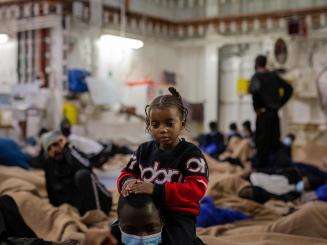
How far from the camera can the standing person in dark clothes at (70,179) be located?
3.89 m

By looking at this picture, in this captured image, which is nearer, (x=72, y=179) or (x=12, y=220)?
(x=12, y=220)

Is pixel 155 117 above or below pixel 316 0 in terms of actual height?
below

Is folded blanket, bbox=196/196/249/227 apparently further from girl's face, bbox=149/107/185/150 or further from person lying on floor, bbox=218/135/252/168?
person lying on floor, bbox=218/135/252/168

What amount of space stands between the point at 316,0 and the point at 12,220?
29.1 feet

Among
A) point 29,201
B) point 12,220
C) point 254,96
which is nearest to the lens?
point 12,220

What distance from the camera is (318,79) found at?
9422mm

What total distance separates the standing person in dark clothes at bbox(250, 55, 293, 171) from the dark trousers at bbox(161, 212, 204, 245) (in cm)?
365

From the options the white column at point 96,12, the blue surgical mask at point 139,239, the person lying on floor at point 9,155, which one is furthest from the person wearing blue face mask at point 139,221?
the white column at point 96,12

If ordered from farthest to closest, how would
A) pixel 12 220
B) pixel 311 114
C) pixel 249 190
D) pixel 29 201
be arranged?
pixel 311 114 < pixel 249 190 < pixel 29 201 < pixel 12 220

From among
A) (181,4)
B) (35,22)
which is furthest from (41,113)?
(181,4)

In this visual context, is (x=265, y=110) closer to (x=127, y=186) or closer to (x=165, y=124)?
(x=165, y=124)

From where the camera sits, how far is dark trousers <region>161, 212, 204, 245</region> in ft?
6.57

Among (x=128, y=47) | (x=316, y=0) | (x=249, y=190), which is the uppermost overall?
(x=316, y=0)

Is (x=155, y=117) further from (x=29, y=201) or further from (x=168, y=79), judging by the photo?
(x=168, y=79)
